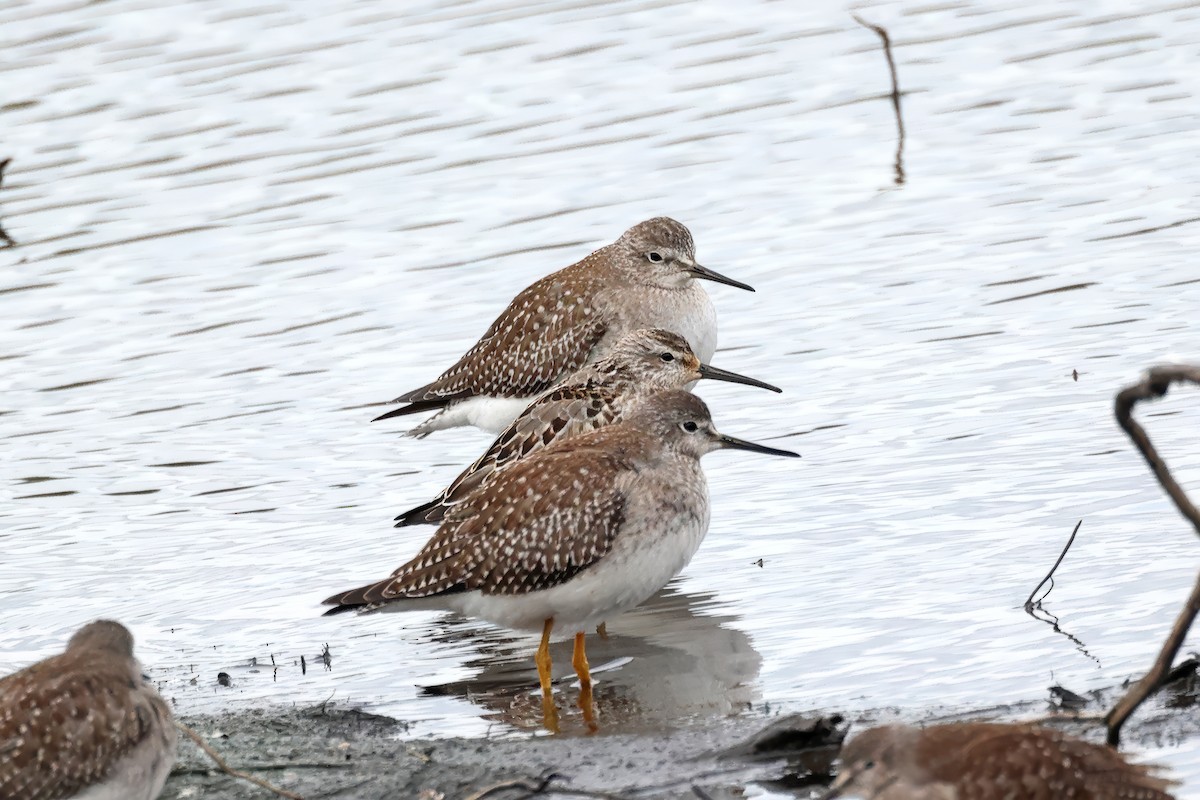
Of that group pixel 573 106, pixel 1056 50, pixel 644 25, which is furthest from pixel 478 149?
pixel 1056 50

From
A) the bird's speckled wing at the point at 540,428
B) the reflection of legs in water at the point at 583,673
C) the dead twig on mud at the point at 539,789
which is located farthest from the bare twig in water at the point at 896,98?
the dead twig on mud at the point at 539,789

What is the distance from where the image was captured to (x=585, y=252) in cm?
1553

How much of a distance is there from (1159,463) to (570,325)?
22.0 feet

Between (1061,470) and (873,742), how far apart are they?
467 centimetres

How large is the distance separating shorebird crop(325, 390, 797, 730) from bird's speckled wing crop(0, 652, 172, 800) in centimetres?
200

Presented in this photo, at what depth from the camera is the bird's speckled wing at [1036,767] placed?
6.27m

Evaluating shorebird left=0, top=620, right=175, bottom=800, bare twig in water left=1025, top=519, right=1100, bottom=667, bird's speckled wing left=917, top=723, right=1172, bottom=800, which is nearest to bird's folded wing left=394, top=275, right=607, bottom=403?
bare twig in water left=1025, top=519, right=1100, bottom=667

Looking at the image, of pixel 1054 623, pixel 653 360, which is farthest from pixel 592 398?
pixel 1054 623

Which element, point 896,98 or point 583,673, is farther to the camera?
point 896,98

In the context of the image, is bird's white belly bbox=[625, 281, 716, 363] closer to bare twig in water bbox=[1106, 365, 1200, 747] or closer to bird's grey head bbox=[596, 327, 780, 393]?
bird's grey head bbox=[596, 327, 780, 393]

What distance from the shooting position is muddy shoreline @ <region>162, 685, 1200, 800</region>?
24.9 ft

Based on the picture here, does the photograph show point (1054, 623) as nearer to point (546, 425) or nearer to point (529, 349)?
point (546, 425)

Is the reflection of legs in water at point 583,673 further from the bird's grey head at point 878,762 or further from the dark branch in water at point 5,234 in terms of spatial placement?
the dark branch in water at point 5,234

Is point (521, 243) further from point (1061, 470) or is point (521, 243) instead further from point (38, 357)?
point (1061, 470)
